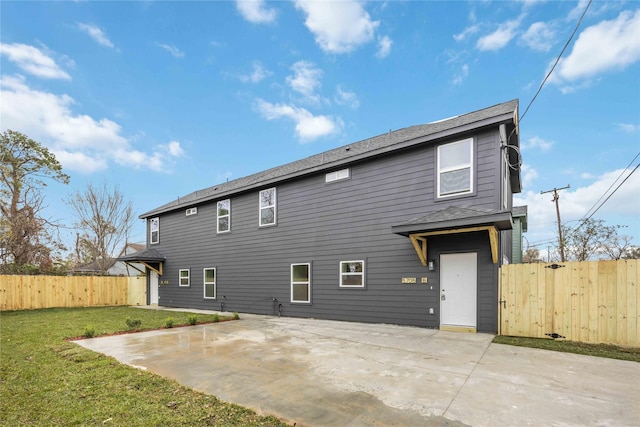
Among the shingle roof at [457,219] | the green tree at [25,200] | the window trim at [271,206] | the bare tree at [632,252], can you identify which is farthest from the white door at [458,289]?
the green tree at [25,200]

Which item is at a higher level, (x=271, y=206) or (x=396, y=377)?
(x=271, y=206)

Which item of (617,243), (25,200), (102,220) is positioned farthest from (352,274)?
(102,220)

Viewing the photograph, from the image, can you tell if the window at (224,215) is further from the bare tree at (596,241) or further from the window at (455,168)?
the bare tree at (596,241)

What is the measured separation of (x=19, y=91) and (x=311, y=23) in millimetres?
12114

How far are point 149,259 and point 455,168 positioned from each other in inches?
571

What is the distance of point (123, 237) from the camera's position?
74.7 feet

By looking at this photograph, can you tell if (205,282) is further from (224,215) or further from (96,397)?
(96,397)

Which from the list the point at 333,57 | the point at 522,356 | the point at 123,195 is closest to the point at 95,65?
the point at 333,57

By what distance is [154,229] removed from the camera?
17.2m

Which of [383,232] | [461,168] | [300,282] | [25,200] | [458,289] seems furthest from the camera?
[25,200]

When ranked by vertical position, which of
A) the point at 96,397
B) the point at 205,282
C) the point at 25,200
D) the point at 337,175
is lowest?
the point at 205,282

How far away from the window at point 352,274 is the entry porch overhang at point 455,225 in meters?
1.93

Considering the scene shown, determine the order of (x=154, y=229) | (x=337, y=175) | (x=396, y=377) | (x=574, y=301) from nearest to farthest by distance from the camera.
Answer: (x=396, y=377) → (x=574, y=301) → (x=337, y=175) → (x=154, y=229)

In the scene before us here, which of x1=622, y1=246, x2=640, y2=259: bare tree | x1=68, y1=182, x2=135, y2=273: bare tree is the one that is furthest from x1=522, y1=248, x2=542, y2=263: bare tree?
x1=68, y1=182, x2=135, y2=273: bare tree
